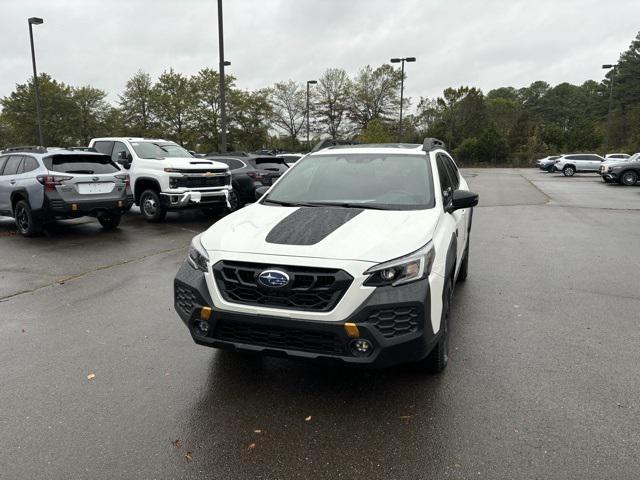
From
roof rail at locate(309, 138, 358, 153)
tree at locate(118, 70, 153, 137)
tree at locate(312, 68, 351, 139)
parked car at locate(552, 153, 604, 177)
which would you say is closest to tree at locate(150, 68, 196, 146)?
tree at locate(118, 70, 153, 137)

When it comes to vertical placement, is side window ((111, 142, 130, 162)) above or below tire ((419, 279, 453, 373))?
above

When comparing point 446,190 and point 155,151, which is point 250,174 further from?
point 446,190

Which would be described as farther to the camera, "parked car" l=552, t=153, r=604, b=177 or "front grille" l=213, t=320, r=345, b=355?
"parked car" l=552, t=153, r=604, b=177

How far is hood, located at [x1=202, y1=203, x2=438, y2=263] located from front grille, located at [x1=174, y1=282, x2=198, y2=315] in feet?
1.11

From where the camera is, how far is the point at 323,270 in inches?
117

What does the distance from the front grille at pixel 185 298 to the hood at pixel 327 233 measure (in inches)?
13.3

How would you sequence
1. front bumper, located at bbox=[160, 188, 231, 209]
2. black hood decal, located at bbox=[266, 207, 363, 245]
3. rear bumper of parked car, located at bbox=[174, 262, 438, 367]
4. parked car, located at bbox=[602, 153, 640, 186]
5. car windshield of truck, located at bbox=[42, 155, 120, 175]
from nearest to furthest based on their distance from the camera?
rear bumper of parked car, located at bbox=[174, 262, 438, 367]
black hood decal, located at bbox=[266, 207, 363, 245]
car windshield of truck, located at bbox=[42, 155, 120, 175]
front bumper, located at bbox=[160, 188, 231, 209]
parked car, located at bbox=[602, 153, 640, 186]

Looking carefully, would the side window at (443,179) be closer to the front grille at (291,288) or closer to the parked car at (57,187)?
the front grille at (291,288)

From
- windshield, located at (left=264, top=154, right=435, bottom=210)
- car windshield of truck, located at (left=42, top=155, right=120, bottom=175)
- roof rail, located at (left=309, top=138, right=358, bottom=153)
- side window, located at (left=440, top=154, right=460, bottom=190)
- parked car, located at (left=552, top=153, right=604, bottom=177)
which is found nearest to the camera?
windshield, located at (left=264, top=154, right=435, bottom=210)

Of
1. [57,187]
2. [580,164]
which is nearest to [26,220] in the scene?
[57,187]

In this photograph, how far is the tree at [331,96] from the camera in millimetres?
60275

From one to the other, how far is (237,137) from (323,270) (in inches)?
1750

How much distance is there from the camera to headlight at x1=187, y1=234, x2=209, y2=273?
3.33m

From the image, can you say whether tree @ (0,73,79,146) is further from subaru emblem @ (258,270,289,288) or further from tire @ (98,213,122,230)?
subaru emblem @ (258,270,289,288)
